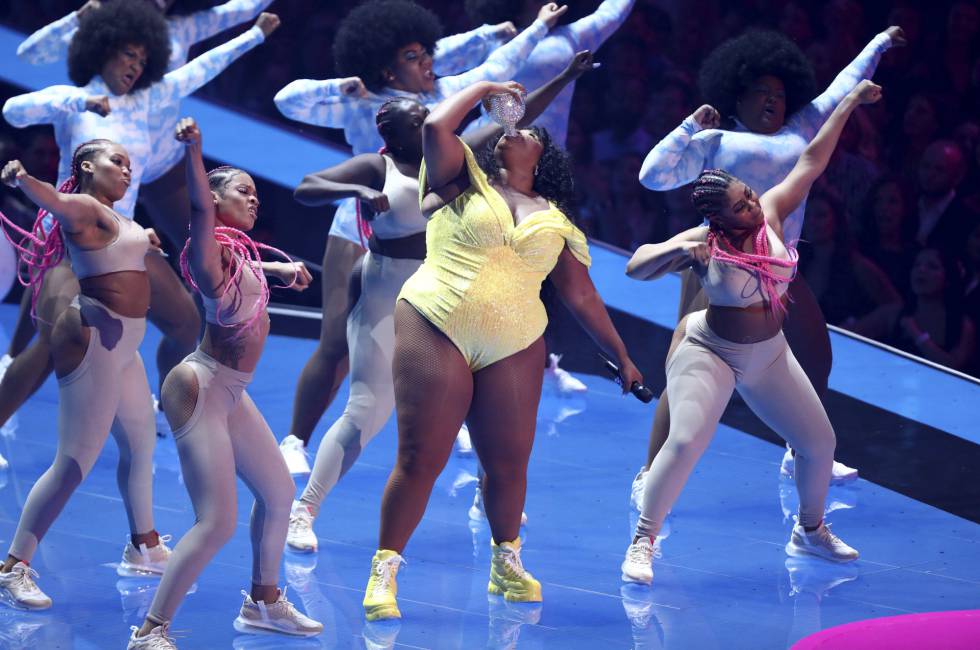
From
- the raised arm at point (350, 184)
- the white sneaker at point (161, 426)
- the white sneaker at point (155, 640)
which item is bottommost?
the white sneaker at point (161, 426)

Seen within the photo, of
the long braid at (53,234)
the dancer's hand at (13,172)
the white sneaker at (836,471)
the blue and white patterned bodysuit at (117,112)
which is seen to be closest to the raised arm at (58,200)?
the dancer's hand at (13,172)

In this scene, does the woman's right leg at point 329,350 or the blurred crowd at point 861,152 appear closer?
the woman's right leg at point 329,350

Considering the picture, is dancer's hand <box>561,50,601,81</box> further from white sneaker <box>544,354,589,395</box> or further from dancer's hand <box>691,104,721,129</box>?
white sneaker <box>544,354,589,395</box>

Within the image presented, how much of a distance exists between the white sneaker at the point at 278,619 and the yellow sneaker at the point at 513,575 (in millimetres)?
615

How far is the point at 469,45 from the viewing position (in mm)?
6973

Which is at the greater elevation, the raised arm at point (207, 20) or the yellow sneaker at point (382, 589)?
the raised arm at point (207, 20)

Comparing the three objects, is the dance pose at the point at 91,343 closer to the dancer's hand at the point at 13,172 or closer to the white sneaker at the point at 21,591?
the white sneaker at the point at 21,591

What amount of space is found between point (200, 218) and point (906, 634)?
7.66 feet

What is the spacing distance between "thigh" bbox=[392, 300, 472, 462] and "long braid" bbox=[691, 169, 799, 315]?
3.26 feet

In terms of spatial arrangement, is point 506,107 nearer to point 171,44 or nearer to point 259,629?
point 259,629

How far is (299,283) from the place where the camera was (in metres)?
4.35

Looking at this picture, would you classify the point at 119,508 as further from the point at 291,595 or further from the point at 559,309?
the point at 559,309

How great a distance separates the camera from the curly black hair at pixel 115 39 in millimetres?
6402

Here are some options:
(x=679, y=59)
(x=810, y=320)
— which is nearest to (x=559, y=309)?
(x=679, y=59)
